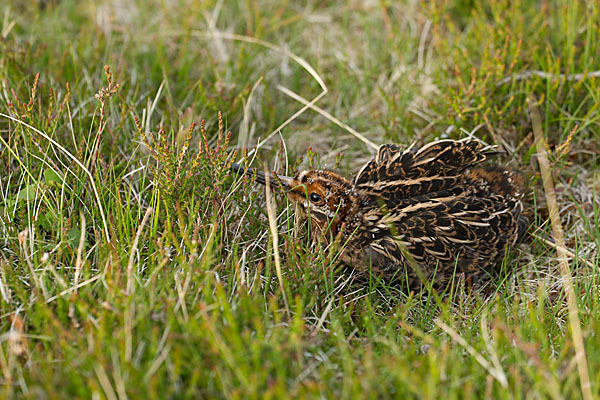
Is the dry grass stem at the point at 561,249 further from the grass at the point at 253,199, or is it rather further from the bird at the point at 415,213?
the bird at the point at 415,213

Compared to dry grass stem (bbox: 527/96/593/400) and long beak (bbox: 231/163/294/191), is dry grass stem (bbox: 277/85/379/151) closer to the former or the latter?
long beak (bbox: 231/163/294/191)

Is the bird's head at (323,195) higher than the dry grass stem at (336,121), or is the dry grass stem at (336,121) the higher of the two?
the dry grass stem at (336,121)

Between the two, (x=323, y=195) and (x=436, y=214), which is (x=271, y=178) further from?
(x=436, y=214)

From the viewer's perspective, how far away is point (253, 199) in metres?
3.15

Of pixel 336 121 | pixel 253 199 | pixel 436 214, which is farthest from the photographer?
pixel 336 121

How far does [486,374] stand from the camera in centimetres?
224

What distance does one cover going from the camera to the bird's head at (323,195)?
3061 millimetres

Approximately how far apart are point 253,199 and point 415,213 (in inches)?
33.1

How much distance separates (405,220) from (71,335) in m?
1.65

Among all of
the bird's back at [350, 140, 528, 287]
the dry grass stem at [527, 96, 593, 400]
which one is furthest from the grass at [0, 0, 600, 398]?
the bird's back at [350, 140, 528, 287]

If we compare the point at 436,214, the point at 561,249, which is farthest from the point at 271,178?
the point at 561,249

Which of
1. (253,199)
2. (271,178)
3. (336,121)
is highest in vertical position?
(336,121)

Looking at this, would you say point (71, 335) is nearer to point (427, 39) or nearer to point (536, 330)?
point (536, 330)

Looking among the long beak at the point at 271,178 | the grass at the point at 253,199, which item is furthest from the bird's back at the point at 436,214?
the long beak at the point at 271,178
